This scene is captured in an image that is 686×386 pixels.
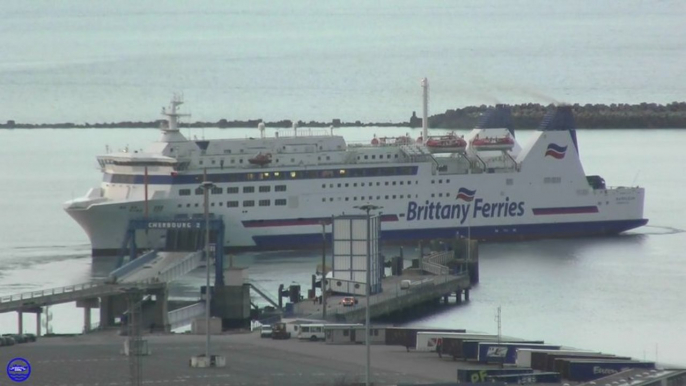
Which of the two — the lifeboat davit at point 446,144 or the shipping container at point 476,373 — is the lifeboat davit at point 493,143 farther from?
the shipping container at point 476,373

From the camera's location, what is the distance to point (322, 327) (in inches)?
1348

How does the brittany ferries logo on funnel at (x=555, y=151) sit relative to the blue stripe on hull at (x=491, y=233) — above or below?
above

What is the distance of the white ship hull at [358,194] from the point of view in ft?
165

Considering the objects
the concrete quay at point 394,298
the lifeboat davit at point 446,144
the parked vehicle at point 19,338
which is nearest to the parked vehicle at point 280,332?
the concrete quay at point 394,298

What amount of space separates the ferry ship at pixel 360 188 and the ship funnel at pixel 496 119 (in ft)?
0.09

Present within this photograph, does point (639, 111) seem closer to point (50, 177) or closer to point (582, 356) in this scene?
point (50, 177)

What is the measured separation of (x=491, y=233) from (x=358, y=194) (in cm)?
426

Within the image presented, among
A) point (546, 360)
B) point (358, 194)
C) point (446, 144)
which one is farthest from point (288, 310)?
point (446, 144)

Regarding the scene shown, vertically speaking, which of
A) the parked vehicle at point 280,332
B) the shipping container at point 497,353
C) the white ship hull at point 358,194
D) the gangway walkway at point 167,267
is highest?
the white ship hull at point 358,194

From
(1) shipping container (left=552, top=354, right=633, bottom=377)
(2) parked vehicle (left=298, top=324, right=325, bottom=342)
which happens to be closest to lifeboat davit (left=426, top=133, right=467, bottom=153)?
(2) parked vehicle (left=298, top=324, right=325, bottom=342)

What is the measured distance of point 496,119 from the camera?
5512cm

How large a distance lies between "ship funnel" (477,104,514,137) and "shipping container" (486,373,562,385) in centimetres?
2624

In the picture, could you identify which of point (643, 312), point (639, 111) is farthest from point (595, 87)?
point (643, 312)

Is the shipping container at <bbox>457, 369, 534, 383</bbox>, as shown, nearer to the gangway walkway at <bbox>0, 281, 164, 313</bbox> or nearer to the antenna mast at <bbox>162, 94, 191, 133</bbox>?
the gangway walkway at <bbox>0, 281, 164, 313</bbox>
